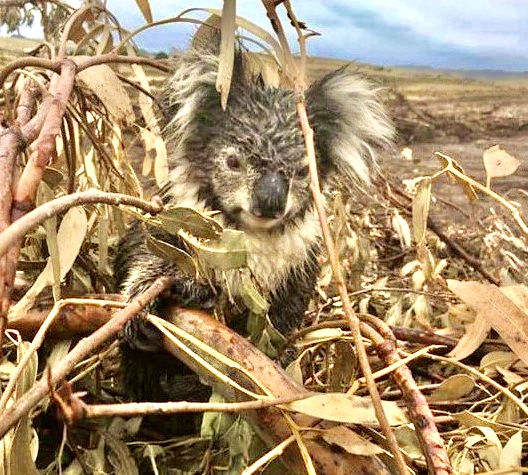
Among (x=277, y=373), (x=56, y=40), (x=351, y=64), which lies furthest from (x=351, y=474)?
(x=56, y=40)

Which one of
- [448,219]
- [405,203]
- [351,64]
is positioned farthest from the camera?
[448,219]

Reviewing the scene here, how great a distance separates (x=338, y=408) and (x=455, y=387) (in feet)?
1.00

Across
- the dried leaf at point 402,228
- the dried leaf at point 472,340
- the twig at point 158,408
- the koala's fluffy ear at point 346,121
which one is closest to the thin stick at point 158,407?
the twig at point 158,408

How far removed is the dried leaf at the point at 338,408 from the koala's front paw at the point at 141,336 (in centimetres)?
37

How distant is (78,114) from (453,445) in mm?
696

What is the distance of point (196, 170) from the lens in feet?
4.83

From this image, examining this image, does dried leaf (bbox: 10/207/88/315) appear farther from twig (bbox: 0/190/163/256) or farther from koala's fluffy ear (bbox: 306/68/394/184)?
koala's fluffy ear (bbox: 306/68/394/184)

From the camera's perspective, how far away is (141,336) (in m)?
1.20

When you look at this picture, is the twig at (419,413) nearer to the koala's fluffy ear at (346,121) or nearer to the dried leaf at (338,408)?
the dried leaf at (338,408)

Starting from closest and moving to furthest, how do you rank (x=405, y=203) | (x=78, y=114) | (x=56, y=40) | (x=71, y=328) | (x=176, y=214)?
(x=176, y=214) → (x=71, y=328) → (x=78, y=114) → (x=56, y=40) → (x=405, y=203)

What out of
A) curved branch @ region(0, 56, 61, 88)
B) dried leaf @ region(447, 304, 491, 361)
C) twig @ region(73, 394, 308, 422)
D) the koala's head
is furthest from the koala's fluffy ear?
twig @ region(73, 394, 308, 422)

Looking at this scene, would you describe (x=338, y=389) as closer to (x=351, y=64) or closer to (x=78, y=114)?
(x=78, y=114)

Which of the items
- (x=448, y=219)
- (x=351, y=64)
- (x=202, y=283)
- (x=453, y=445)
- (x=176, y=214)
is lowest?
(x=448, y=219)

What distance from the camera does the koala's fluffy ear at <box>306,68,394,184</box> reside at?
1541 millimetres
